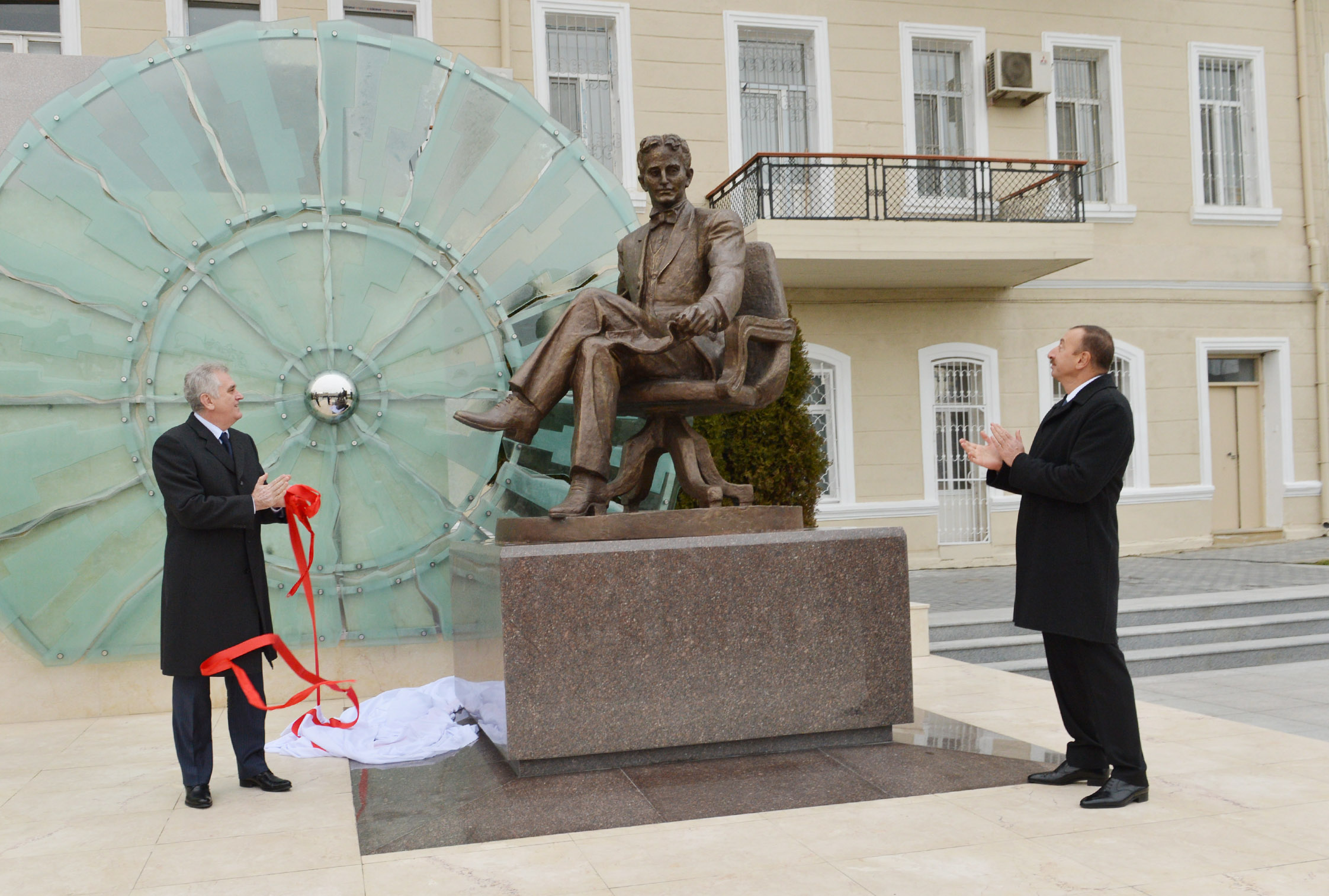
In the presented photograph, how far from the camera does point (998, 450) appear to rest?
389 centimetres

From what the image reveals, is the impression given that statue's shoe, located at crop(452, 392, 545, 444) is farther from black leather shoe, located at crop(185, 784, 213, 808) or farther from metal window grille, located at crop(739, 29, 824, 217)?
metal window grille, located at crop(739, 29, 824, 217)

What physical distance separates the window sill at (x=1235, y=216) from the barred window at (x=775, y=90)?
5.35 metres

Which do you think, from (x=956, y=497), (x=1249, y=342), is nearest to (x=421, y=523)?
(x=956, y=497)

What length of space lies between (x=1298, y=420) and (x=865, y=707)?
12971mm

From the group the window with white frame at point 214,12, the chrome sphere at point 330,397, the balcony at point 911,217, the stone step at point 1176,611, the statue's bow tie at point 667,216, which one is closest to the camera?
the statue's bow tie at point 667,216

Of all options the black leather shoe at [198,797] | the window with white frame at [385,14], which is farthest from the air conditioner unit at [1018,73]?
the black leather shoe at [198,797]

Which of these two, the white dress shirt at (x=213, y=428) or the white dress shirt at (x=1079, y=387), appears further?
the white dress shirt at (x=213, y=428)

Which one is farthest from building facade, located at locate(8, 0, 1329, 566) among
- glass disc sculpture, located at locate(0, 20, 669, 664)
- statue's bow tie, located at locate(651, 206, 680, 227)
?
statue's bow tie, located at locate(651, 206, 680, 227)

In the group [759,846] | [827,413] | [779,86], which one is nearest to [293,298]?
[759,846]

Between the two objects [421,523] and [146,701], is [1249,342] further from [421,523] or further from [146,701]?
[146,701]

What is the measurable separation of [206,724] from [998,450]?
303 cm

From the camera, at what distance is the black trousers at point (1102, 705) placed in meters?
3.67

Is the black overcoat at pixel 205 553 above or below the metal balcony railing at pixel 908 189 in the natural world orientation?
below

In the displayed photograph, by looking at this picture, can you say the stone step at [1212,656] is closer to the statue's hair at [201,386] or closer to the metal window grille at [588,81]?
the statue's hair at [201,386]
